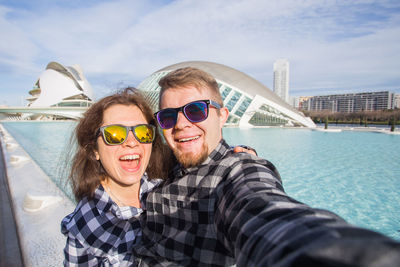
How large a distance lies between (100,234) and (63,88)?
4010 cm

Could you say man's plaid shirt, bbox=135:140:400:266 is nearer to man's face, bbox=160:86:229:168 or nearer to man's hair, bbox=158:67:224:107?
Answer: man's face, bbox=160:86:229:168

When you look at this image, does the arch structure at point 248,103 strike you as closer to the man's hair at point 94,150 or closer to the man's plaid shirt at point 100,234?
the man's hair at point 94,150

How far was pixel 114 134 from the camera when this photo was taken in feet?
4.40

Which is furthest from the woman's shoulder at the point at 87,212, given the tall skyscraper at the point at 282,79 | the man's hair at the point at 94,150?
the tall skyscraper at the point at 282,79

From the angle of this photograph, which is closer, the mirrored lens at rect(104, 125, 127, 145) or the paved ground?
the mirrored lens at rect(104, 125, 127, 145)

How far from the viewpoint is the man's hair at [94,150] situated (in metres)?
1.39

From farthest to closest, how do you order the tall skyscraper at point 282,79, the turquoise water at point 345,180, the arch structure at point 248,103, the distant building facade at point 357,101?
the tall skyscraper at point 282,79
the distant building facade at point 357,101
the arch structure at point 248,103
the turquoise water at point 345,180

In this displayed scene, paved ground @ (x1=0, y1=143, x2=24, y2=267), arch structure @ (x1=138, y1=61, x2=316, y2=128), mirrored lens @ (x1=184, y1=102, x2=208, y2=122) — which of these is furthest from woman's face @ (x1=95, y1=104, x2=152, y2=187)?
arch structure @ (x1=138, y1=61, x2=316, y2=128)

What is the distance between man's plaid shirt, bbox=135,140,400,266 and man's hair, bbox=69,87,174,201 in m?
0.33

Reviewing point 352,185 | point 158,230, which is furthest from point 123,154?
point 352,185

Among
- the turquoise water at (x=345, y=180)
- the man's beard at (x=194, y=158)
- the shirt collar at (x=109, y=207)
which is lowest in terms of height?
the turquoise water at (x=345, y=180)

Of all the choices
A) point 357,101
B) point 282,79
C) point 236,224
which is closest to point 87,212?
point 236,224

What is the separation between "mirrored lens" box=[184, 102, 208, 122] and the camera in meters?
1.21

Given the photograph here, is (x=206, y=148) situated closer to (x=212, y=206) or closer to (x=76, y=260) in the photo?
(x=212, y=206)
